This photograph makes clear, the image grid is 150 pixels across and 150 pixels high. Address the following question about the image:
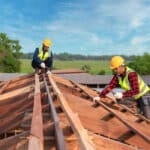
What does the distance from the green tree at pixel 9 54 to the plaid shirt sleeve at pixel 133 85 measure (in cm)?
7536

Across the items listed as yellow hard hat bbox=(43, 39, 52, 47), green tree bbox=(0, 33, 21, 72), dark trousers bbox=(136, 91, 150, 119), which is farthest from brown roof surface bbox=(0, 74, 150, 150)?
green tree bbox=(0, 33, 21, 72)

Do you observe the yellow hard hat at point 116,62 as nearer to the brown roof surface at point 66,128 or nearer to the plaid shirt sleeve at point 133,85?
the plaid shirt sleeve at point 133,85

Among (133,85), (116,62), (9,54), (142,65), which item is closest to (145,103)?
(133,85)

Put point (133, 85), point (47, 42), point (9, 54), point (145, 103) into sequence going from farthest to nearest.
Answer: point (9, 54) → point (47, 42) → point (145, 103) → point (133, 85)

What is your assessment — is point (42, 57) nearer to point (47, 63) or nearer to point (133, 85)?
point (47, 63)

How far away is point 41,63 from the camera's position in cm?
1184

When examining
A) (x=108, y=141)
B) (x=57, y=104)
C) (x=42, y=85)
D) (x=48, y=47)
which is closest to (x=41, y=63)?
(x=48, y=47)

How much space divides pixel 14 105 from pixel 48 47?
5.01 metres

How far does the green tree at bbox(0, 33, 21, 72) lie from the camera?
268ft

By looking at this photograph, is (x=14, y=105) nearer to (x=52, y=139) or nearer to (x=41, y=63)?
(x=52, y=139)

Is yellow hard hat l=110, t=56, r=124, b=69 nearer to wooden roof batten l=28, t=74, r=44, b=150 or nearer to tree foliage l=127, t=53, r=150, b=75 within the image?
wooden roof batten l=28, t=74, r=44, b=150

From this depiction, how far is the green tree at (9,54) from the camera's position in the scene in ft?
268

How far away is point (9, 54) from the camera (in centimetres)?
8206

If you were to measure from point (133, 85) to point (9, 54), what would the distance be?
7610 cm
